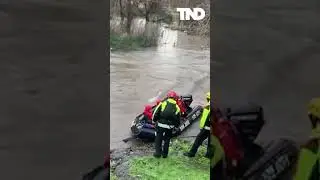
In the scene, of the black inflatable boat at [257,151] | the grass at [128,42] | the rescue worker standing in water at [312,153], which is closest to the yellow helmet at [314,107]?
the rescue worker standing in water at [312,153]

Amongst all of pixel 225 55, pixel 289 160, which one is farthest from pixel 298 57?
pixel 289 160

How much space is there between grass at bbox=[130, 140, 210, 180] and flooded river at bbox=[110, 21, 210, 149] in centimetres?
19

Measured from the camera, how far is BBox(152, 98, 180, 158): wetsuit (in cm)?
363

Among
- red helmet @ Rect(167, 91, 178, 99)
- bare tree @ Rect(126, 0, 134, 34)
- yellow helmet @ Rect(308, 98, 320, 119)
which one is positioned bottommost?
red helmet @ Rect(167, 91, 178, 99)

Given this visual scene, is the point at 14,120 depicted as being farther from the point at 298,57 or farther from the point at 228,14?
the point at 298,57

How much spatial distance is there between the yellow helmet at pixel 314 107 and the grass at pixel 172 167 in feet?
2.73

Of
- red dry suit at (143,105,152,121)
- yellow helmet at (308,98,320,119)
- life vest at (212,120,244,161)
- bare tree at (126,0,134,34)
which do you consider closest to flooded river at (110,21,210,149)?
red dry suit at (143,105,152,121)

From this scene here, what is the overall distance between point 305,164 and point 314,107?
339 mm

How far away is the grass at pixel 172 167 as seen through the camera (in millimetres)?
3533

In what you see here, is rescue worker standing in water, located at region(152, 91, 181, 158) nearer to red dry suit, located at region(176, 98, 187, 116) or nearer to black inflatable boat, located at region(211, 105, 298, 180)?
red dry suit, located at region(176, 98, 187, 116)

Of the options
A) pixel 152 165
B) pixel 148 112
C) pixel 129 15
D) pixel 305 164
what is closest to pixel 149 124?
pixel 148 112

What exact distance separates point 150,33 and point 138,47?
135 mm

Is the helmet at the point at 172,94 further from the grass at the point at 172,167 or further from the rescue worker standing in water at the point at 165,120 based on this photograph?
the grass at the point at 172,167

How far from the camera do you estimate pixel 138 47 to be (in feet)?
12.5
